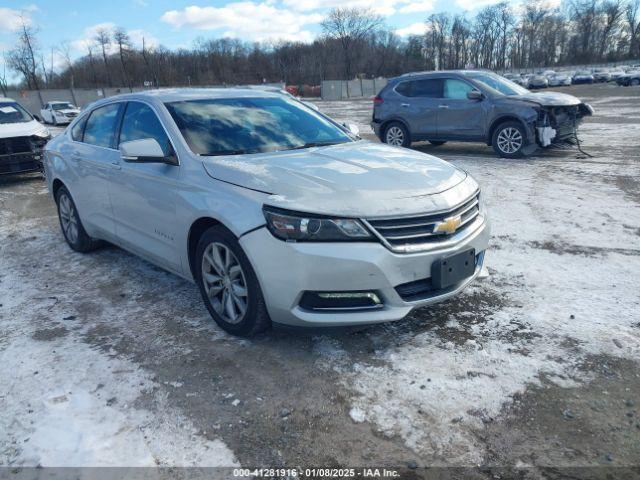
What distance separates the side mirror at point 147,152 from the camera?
3.65 metres

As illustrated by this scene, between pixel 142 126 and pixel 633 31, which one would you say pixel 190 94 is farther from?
pixel 633 31

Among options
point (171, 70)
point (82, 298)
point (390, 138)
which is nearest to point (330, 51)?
point (171, 70)

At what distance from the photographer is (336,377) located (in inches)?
→ 119

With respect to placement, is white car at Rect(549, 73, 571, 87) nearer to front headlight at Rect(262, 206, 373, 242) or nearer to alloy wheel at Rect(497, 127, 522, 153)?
alloy wheel at Rect(497, 127, 522, 153)

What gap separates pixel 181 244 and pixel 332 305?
133cm

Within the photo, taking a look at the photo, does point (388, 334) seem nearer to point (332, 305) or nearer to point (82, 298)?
point (332, 305)

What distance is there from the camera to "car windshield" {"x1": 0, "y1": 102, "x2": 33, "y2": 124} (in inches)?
418

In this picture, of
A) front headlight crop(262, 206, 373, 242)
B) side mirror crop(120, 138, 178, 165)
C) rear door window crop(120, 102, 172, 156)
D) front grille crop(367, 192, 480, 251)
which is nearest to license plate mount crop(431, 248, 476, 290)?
front grille crop(367, 192, 480, 251)

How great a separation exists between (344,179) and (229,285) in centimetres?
105

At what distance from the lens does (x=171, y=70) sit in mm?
89938

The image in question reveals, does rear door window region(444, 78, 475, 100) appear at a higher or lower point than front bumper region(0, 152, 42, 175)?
higher

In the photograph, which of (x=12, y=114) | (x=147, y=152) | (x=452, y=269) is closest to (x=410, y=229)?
(x=452, y=269)

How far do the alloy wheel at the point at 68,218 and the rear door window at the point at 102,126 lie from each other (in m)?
0.83

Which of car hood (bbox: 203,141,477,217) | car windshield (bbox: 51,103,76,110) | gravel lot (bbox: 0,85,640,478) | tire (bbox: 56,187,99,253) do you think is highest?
car windshield (bbox: 51,103,76,110)
